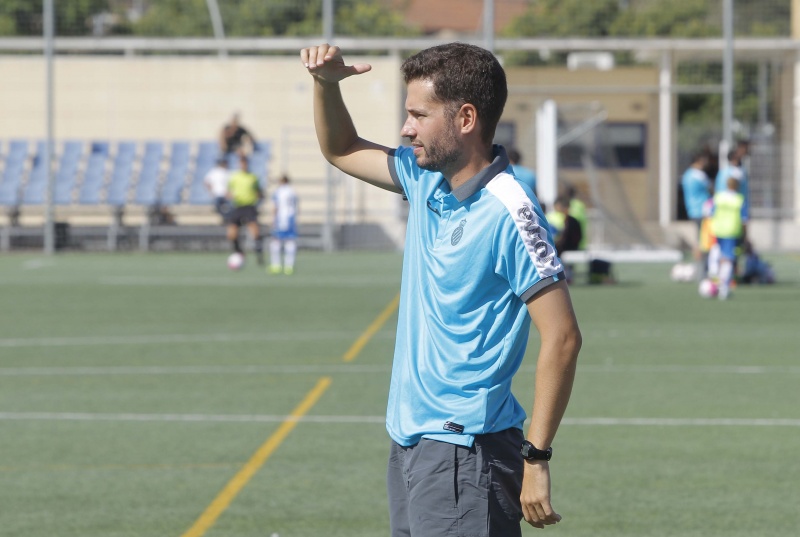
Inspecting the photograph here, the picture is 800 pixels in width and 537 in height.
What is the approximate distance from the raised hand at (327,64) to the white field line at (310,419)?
5.85m

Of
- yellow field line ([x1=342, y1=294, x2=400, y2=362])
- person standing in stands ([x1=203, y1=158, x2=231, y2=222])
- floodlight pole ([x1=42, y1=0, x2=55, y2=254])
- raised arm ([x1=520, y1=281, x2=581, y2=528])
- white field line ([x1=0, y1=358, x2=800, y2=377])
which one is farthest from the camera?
floodlight pole ([x1=42, y1=0, x2=55, y2=254])

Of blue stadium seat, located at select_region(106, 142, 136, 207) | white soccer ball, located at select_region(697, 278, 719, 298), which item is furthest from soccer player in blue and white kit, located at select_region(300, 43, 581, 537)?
blue stadium seat, located at select_region(106, 142, 136, 207)

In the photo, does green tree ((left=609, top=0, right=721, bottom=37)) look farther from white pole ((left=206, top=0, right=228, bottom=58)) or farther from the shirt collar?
the shirt collar

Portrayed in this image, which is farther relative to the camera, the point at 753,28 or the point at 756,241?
the point at 753,28

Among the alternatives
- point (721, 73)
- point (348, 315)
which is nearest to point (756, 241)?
point (721, 73)

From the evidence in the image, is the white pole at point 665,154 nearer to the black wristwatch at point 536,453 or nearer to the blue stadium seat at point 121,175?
the blue stadium seat at point 121,175

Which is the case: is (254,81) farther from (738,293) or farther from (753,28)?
(738,293)

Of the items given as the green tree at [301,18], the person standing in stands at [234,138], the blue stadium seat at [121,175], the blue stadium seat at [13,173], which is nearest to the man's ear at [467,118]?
the person standing in stands at [234,138]

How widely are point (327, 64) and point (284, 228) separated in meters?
20.7

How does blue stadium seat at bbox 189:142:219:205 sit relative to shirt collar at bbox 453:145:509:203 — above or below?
above

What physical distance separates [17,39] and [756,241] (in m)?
16.6

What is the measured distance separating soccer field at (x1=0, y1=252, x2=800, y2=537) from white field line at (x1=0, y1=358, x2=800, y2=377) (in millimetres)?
45

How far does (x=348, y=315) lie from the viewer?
1792 centimetres

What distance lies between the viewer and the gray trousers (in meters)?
4.10
